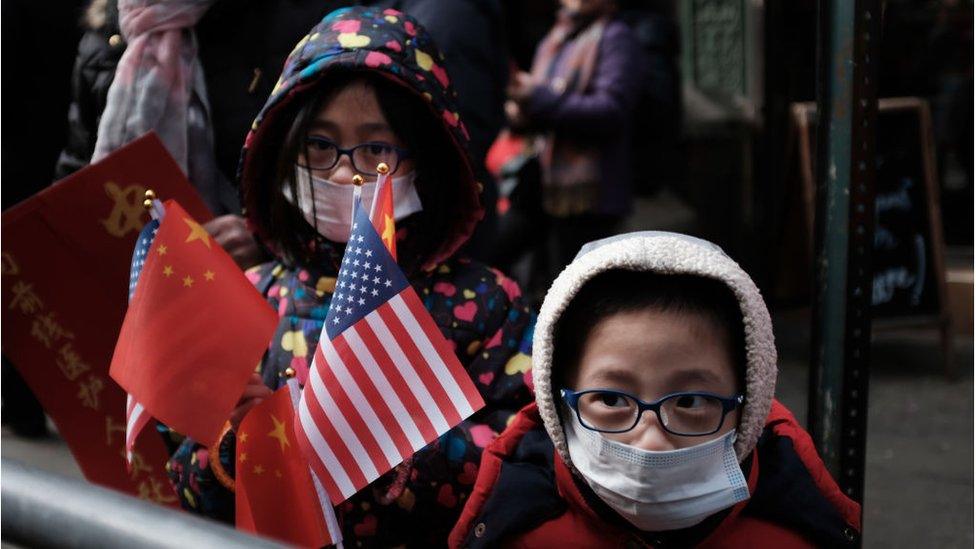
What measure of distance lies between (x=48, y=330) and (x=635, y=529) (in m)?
1.47

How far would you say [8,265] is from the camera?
2791 millimetres

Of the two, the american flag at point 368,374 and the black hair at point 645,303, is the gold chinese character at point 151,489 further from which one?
the black hair at point 645,303

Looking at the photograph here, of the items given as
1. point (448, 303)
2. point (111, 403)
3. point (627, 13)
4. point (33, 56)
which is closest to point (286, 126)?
point (448, 303)

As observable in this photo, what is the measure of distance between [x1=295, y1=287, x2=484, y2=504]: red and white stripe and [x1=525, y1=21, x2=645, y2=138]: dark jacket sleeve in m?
3.79

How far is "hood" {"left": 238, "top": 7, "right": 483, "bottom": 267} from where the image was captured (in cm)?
249

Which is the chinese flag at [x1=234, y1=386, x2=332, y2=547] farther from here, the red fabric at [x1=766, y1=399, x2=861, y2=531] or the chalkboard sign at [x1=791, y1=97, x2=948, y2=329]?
the chalkboard sign at [x1=791, y1=97, x2=948, y2=329]

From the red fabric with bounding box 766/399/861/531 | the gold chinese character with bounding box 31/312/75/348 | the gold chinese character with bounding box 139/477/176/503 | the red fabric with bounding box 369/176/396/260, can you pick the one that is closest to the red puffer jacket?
the red fabric with bounding box 766/399/861/531

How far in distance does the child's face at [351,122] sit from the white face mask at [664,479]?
79cm

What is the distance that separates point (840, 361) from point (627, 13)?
5.24m

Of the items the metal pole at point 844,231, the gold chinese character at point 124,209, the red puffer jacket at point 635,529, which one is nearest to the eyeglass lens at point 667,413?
the red puffer jacket at point 635,529

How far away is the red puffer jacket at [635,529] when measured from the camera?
2.01 metres

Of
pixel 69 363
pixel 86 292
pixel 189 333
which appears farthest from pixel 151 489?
pixel 189 333

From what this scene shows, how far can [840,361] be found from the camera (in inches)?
90.9

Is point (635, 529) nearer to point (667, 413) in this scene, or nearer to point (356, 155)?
point (667, 413)
